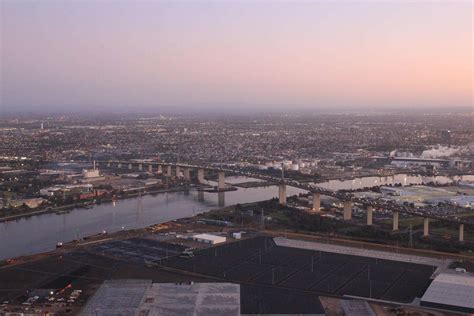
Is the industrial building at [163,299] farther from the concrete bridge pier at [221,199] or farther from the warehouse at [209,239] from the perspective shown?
the concrete bridge pier at [221,199]

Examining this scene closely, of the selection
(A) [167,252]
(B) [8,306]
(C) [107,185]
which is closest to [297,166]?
(C) [107,185]

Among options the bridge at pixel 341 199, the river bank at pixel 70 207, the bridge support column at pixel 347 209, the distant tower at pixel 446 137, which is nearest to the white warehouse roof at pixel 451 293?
the bridge at pixel 341 199

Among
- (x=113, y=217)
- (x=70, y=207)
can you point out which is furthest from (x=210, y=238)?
(x=70, y=207)

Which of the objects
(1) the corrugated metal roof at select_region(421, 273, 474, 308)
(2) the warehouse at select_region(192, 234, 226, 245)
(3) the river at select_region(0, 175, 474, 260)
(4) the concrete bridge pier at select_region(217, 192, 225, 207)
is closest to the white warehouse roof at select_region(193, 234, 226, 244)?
(2) the warehouse at select_region(192, 234, 226, 245)

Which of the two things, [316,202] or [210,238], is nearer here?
[210,238]

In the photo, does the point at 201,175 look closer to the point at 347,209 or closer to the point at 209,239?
the point at 347,209

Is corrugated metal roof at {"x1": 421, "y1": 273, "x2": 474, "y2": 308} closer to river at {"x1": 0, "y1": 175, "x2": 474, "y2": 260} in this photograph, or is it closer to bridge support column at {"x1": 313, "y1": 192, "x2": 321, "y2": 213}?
bridge support column at {"x1": 313, "y1": 192, "x2": 321, "y2": 213}
